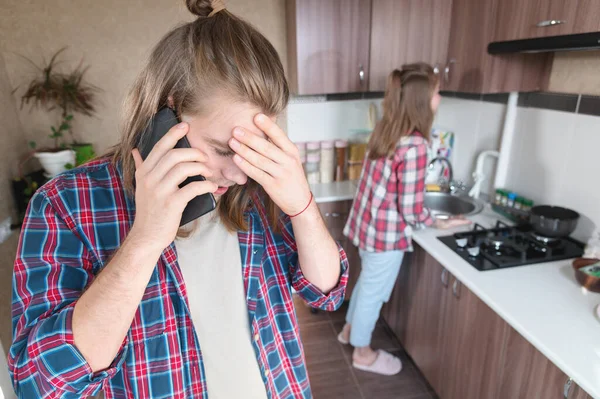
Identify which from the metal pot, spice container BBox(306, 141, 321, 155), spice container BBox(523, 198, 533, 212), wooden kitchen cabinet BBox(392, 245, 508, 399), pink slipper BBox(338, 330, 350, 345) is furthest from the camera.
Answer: spice container BBox(306, 141, 321, 155)

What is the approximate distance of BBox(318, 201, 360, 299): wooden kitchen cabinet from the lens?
2.33 metres

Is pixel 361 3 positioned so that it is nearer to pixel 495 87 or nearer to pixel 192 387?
pixel 495 87

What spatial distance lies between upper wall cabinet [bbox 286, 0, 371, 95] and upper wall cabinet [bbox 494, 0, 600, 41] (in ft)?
2.48

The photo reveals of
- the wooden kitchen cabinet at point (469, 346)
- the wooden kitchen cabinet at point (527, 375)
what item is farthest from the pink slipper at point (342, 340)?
the wooden kitchen cabinet at point (527, 375)

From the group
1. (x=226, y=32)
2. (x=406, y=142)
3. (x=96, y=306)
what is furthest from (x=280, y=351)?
(x=406, y=142)

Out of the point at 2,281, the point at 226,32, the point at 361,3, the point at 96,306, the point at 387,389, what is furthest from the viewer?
the point at 361,3

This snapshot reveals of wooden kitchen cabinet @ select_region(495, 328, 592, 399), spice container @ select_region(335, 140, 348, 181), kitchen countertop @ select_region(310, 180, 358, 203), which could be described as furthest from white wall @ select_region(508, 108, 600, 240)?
spice container @ select_region(335, 140, 348, 181)

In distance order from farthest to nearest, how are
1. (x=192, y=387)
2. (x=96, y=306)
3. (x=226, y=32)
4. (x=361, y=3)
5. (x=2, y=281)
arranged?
1. (x=361, y=3)
2. (x=2, y=281)
3. (x=192, y=387)
4. (x=226, y=32)
5. (x=96, y=306)

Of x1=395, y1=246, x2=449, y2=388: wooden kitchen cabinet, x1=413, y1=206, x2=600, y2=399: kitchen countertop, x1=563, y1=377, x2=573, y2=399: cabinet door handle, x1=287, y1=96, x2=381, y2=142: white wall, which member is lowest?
x1=395, y1=246, x2=449, y2=388: wooden kitchen cabinet

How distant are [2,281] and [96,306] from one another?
1447 mm

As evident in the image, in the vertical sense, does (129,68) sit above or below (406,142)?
above

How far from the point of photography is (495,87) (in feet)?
5.65

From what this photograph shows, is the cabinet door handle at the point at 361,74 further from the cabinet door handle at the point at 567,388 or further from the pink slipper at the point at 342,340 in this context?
the cabinet door handle at the point at 567,388

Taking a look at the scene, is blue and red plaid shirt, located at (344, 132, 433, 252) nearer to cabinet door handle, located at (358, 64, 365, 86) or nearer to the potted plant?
cabinet door handle, located at (358, 64, 365, 86)
